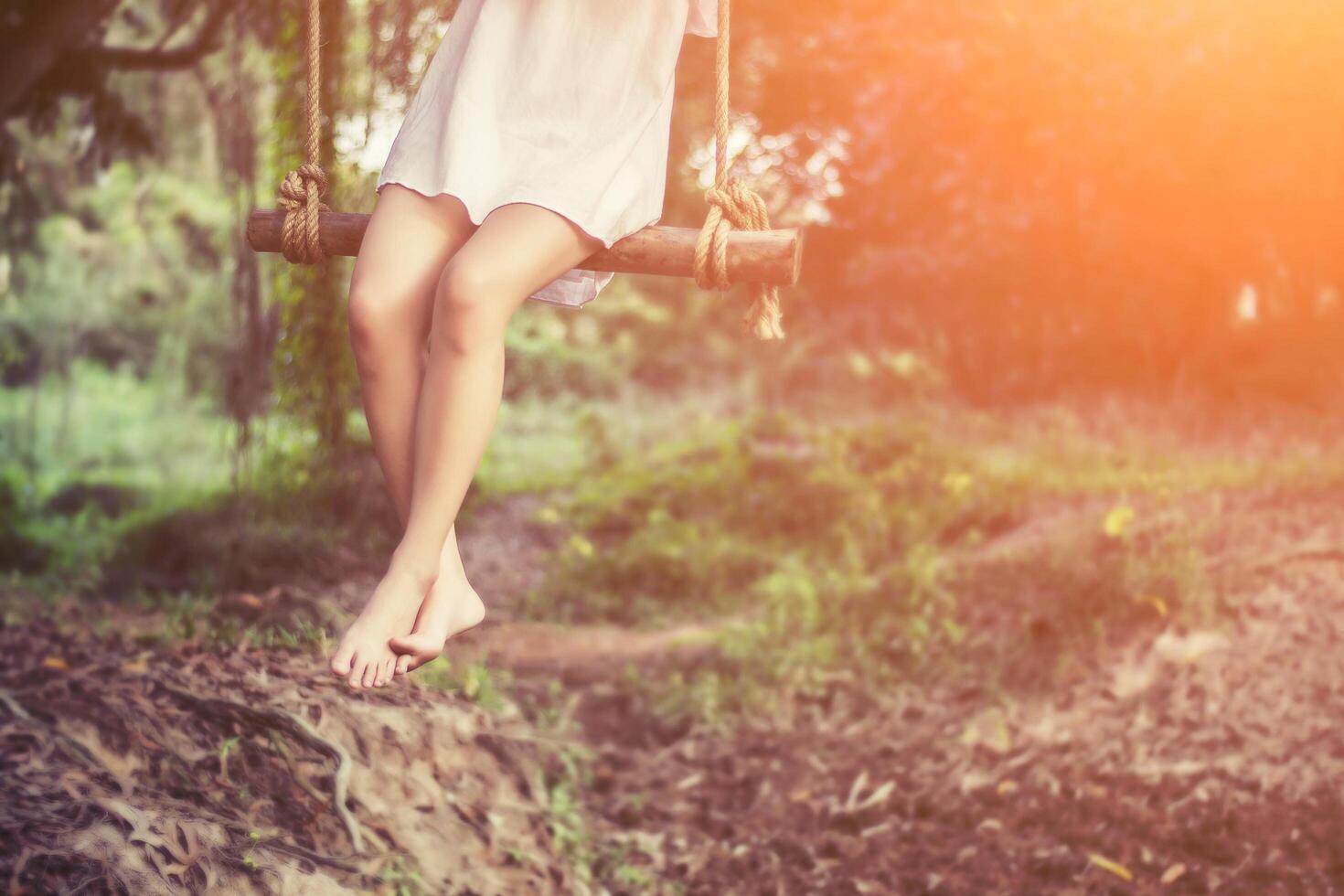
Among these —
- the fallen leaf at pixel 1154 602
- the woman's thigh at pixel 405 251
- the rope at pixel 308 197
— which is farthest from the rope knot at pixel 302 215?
the fallen leaf at pixel 1154 602

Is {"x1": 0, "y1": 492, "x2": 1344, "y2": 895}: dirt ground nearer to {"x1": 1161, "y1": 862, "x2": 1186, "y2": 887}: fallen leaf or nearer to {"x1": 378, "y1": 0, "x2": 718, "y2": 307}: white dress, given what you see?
{"x1": 1161, "y1": 862, "x2": 1186, "y2": 887}: fallen leaf

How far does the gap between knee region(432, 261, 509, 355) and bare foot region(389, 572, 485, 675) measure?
0.44 metres

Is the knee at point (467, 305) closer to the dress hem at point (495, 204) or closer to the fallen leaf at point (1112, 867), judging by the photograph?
the dress hem at point (495, 204)

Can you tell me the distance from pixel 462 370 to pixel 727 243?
56 cm

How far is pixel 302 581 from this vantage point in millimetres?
4965

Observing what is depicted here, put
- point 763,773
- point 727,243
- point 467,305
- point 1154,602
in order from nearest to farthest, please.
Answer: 1. point 467,305
2. point 727,243
3. point 763,773
4. point 1154,602

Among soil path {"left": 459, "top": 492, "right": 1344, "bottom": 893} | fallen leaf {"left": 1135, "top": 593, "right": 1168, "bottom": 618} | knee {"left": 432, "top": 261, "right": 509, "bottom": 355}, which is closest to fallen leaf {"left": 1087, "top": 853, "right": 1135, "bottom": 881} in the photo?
soil path {"left": 459, "top": 492, "right": 1344, "bottom": 893}

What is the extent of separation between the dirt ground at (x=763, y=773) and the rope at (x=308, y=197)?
3.78 ft

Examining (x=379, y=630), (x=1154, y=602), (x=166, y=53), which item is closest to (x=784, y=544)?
(x=1154, y=602)

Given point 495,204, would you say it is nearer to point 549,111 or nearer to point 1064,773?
point 549,111

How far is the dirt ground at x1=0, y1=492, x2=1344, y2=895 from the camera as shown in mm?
2557

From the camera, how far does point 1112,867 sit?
2971 millimetres

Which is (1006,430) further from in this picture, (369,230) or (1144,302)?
(369,230)

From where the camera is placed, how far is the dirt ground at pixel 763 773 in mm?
2557
